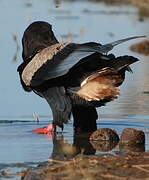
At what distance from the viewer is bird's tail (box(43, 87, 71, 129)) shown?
8.35 metres

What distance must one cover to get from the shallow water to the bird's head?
0.78 meters

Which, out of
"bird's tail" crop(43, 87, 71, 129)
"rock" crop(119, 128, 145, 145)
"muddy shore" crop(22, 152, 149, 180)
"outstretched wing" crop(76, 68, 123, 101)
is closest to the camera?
"muddy shore" crop(22, 152, 149, 180)

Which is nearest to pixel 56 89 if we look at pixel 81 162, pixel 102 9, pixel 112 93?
pixel 112 93

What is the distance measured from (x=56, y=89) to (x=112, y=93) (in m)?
0.69

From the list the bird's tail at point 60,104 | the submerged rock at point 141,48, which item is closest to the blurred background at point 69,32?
the submerged rock at point 141,48

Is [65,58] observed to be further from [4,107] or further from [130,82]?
[130,82]

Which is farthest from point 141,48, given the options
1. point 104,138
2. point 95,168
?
point 95,168

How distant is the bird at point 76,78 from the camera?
796 centimetres

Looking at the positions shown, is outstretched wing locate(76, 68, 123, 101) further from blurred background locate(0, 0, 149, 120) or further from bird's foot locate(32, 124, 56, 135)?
blurred background locate(0, 0, 149, 120)

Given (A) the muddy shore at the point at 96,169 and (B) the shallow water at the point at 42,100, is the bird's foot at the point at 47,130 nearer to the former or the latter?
(B) the shallow water at the point at 42,100

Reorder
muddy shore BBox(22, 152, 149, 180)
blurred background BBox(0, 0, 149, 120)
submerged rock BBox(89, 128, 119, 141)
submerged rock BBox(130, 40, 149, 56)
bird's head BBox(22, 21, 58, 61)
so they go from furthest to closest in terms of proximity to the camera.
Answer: submerged rock BBox(130, 40, 149, 56)
blurred background BBox(0, 0, 149, 120)
bird's head BBox(22, 21, 58, 61)
submerged rock BBox(89, 128, 119, 141)
muddy shore BBox(22, 152, 149, 180)

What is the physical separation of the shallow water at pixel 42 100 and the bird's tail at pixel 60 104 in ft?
0.70

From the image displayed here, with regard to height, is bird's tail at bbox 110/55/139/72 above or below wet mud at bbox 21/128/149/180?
above

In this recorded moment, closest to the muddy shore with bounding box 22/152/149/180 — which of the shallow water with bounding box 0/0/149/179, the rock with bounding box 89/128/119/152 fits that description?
the shallow water with bounding box 0/0/149/179
